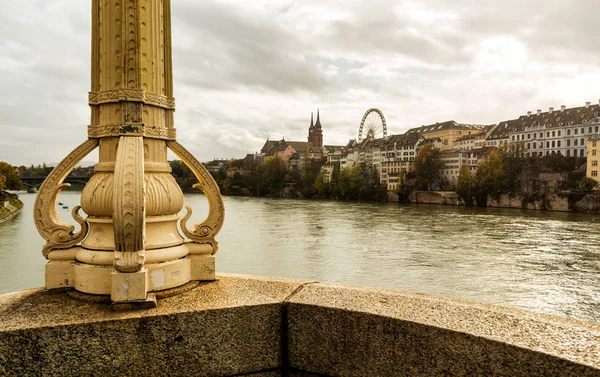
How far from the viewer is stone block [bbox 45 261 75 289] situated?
2.34 m

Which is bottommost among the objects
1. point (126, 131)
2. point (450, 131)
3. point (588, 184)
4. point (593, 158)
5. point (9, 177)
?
point (588, 184)

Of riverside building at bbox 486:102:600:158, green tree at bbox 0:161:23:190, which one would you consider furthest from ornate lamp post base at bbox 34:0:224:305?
riverside building at bbox 486:102:600:158

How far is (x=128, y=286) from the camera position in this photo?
2.06 metres

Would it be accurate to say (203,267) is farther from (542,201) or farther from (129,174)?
(542,201)

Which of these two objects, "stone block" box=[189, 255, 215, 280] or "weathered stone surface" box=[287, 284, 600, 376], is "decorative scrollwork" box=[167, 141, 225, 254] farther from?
"weathered stone surface" box=[287, 284, 600, 376]

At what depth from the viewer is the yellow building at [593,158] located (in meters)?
52.5

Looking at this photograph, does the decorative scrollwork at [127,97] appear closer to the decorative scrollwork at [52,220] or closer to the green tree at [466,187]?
the decorative scrollwork at [52,220]

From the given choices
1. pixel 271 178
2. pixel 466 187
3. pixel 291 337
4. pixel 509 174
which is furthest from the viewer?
pixel 271 178

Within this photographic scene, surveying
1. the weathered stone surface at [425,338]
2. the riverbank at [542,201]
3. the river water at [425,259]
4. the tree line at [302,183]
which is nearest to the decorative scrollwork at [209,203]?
the weathered stone surface at [425,338]

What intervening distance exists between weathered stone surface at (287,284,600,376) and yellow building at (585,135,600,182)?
57839 millimetres

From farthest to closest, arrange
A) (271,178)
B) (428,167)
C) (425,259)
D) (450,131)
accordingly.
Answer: (450,131) → (271,178) → (428,167) → (425,259)

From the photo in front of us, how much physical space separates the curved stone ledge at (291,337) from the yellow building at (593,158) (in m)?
57.9

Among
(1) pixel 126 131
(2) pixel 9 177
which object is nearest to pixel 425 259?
(1) pixel 126 131

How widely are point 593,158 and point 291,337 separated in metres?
59.2
